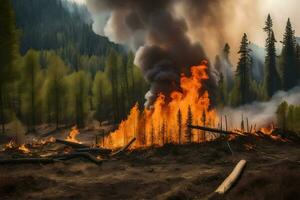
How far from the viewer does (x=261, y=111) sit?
50281mm

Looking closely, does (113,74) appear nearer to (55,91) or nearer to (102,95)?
(102,95)

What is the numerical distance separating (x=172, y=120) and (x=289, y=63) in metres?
39.6

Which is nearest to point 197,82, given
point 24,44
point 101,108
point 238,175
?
point 238,175

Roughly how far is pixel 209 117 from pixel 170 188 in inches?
526

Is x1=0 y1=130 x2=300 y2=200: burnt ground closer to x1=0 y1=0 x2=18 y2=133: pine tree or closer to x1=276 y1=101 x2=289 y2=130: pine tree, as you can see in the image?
x1=0 y1=0 x2=18 y2=133: pine tree

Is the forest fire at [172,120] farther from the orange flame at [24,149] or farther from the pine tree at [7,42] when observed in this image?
the pine tree at [7,42]

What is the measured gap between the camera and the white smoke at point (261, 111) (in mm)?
44312

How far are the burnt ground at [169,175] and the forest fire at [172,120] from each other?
12.0 ft

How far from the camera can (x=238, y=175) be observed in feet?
44.0

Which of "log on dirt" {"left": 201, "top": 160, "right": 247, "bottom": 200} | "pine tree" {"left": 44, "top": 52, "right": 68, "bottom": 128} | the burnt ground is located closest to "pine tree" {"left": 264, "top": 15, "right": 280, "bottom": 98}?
"pine tree" {"left": 44, "top": 52, "right": 68, "bottom": 128}

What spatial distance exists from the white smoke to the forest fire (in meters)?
15.5

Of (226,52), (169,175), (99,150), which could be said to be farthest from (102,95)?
(169,175)

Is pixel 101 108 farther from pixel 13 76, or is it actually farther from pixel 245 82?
pixel 13 76

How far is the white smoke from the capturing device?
44312mm
